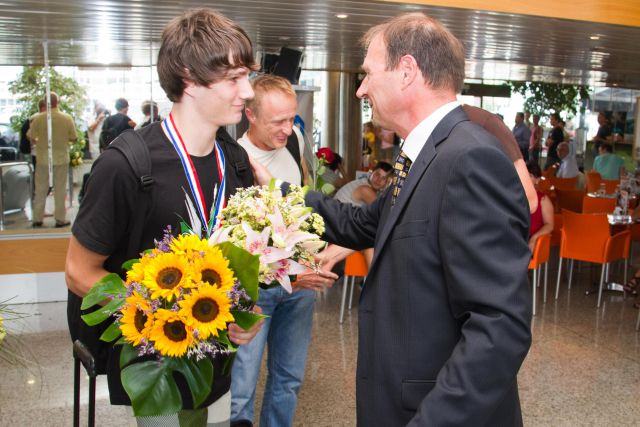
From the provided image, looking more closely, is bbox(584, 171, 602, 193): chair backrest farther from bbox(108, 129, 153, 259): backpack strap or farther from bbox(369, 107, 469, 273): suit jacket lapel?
bbox(108, 129, 153, 259): backpack strap

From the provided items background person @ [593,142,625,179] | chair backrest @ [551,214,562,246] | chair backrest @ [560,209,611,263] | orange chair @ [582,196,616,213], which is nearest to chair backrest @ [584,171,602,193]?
background person @ [593,142,625,179]

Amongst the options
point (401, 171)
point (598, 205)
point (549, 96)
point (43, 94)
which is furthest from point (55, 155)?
point (549, 96)

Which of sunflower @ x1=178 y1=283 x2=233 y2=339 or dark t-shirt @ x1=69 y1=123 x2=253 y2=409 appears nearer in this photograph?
sunflower @ x1=178 y1=283 x2=233 y2=339

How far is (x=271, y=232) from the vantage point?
5.65 ft

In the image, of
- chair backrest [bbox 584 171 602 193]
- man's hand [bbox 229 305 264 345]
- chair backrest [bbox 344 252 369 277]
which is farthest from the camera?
chair backrest [bbox 584 171 602 193]

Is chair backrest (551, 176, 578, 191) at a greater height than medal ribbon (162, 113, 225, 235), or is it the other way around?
medal ribbon (162, 113, 225, 235)

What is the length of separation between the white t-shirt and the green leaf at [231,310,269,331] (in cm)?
152

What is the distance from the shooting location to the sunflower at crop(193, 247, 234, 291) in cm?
153

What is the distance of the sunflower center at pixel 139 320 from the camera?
1540 millimetres

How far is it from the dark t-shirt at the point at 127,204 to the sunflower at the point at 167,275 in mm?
334

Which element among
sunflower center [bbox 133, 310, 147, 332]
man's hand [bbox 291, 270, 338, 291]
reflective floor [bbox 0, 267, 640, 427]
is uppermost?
sunflower center [bbox 133, 310, 147, 332]

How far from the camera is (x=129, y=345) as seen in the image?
163 centimetres

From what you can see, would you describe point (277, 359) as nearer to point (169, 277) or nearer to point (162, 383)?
point (162, 383)

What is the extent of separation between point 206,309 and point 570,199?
30.1 ft
